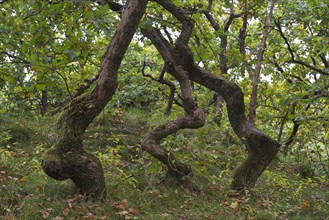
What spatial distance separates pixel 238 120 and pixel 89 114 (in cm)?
292

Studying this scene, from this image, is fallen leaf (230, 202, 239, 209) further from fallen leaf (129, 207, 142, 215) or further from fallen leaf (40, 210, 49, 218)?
fallen leaf (40, 210, 49, 218)

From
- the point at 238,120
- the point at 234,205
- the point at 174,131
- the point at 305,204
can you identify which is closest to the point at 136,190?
the point at 174,131

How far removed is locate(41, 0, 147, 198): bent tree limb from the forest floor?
293 millimetres

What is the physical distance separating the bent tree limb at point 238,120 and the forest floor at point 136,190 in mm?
345

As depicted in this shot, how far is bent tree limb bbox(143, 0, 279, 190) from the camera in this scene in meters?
6.24

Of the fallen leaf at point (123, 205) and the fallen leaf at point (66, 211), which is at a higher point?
the fallen leaf at point (123, 205)

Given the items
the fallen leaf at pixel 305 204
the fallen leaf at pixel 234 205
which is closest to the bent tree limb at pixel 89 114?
the fallen leaf at pixel 234 205

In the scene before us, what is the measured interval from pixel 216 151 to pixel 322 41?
3471 mm

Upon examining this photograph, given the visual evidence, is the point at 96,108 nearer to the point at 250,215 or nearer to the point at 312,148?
the point at 250,215

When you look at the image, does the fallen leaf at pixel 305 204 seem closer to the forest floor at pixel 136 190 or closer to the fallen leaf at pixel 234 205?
the forest floor at pixel 136 190

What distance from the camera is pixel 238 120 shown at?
6527 mm

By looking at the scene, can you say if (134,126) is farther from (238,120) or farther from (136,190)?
(136,190)

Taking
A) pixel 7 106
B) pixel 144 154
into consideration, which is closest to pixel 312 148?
pixel 144 154

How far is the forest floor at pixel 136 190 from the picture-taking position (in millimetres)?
4418
